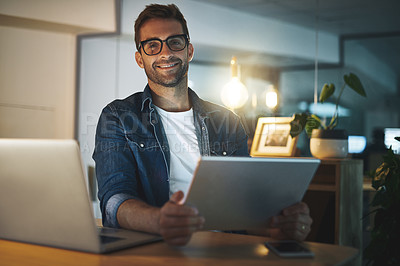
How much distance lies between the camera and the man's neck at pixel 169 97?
83.0 inches

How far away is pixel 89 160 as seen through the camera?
4852mm

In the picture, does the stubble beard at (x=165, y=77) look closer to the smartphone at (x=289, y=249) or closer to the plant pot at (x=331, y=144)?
the smartphone at (x=289, y=249)

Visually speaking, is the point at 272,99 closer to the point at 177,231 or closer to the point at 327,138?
the point at 327,138

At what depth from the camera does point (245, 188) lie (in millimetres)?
1151

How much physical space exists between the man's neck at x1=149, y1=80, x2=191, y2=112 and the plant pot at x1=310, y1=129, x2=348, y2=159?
3.80 ft

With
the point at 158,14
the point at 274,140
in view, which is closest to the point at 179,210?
the point at 158,14

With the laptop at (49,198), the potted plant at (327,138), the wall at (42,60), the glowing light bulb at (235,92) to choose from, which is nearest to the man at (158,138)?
the laptop at (49,198)

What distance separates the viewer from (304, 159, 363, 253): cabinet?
2.77 meters

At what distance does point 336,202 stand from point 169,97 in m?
1.35

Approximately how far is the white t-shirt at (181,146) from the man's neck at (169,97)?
55mm

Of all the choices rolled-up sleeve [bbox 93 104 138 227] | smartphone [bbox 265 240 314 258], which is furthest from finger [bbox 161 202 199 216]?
rolled-up sleeve [bbox 93 104 138 227]

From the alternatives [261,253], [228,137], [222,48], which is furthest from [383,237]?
[222,48]

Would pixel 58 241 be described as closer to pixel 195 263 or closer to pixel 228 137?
pixel 195 263

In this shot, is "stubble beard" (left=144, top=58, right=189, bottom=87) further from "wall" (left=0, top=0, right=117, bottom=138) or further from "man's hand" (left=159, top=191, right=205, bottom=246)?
"wall" (left=0, top=0, right=117, bottom=138)
